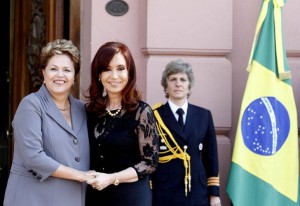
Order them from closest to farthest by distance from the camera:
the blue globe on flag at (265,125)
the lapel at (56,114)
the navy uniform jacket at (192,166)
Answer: the lapel at (56,114) → the navy uniform jacket at (192,166) → the blue globe on flag at (265,125)

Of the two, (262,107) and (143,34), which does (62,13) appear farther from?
(262,107)

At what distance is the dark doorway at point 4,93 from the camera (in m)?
6.80

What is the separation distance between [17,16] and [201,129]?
243cm

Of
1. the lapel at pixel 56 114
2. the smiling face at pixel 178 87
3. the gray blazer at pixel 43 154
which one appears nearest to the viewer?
the gray blazer at pixel 43 154

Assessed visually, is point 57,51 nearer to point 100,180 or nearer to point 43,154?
point 43,154

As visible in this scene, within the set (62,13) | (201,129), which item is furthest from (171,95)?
(62,13)

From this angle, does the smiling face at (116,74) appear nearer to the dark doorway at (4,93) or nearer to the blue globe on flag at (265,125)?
the blue globe on flag at (265,125)

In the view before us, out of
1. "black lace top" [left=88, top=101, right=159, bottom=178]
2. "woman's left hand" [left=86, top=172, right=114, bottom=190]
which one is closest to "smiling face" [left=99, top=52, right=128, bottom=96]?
"black lace top" [left=88, top=101, right=159, bottom=178]

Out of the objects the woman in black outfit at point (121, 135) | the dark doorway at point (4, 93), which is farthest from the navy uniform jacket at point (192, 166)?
the dark doorway at point (4, 93)

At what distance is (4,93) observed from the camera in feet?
24.1

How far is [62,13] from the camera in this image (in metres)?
5.19

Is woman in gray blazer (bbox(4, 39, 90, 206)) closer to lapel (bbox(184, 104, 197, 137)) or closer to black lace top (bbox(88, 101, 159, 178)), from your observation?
black lace top (bbox(88, 101, 159, 178))

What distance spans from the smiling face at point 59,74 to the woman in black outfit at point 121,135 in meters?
0.12

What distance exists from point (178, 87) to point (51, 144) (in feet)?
3.39
